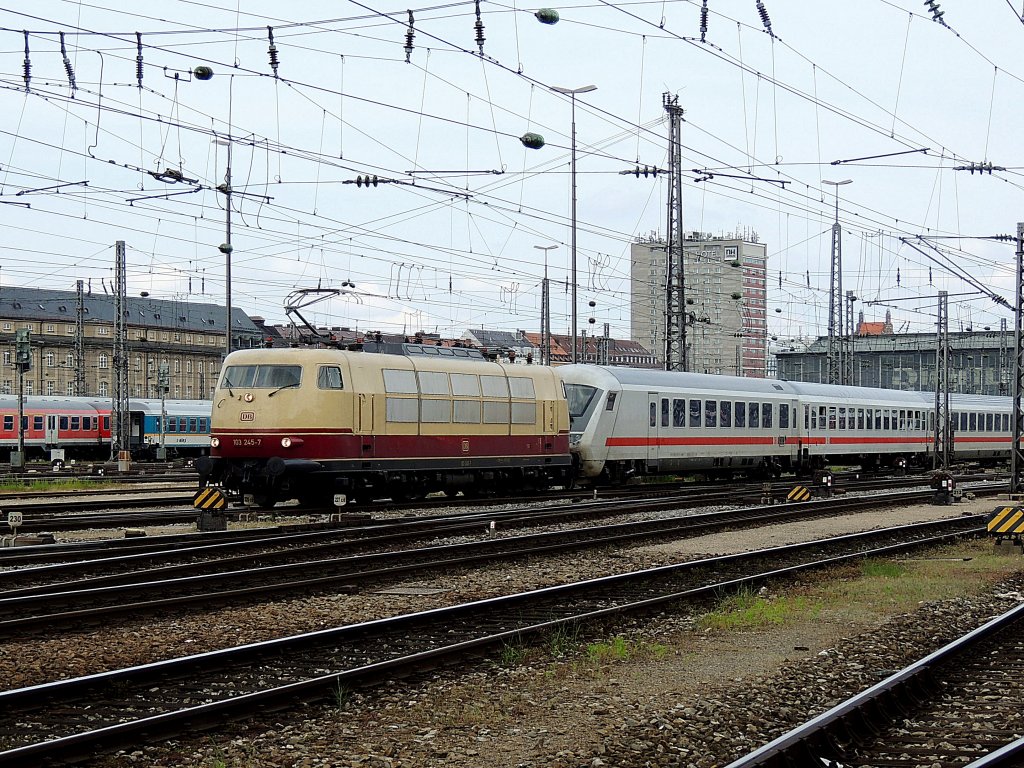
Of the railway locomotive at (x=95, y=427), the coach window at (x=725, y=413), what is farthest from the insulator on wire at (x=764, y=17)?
the railway locomotive at (x=95, y=427)

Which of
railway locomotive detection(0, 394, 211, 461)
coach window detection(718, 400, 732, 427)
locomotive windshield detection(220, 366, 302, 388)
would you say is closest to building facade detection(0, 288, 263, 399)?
railway locomotive detection(0, 394, 211, 461)

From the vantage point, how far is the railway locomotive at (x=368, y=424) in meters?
25.0

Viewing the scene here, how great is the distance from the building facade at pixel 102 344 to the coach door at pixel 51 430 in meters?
38.1

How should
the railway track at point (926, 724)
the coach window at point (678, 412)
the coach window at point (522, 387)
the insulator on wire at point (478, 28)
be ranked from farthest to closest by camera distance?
the coach window at point (678, 412) → the coach window at point (522, 387) → the insulator on wire at point (478, 28) → the railway track at point (926, 724)

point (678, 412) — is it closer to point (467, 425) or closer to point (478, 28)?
point (467, 425)

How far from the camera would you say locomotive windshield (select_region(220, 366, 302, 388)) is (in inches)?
994

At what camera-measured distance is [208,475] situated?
25484 mm

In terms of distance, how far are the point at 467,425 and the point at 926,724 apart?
2052 cm

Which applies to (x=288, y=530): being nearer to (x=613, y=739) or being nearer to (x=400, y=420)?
(x=400, y=420)

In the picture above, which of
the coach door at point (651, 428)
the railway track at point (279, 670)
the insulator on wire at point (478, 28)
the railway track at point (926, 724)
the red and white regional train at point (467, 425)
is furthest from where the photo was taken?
the coach door at point (651, 428)

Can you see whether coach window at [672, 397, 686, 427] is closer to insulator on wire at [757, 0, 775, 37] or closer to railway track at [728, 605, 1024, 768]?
insulator on wire at [757, 0, 775, 37]

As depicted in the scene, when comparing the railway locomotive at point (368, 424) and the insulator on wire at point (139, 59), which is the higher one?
the insulator on wire at point (139, 59)

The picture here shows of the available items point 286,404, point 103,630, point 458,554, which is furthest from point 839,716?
point 286,404

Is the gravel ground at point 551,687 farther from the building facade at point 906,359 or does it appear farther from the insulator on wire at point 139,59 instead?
the building facade at point 906,359
